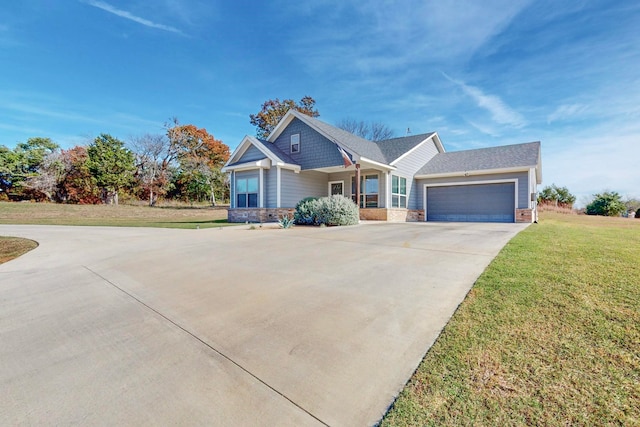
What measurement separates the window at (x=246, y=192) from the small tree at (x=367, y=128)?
21.9 meters

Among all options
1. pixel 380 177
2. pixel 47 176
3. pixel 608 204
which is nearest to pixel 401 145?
pixel 380 177

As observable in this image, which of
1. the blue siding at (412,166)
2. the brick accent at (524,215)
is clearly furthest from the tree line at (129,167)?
the brick accent at (524,215)

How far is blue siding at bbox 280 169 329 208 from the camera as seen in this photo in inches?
649

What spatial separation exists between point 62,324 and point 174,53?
677 inches

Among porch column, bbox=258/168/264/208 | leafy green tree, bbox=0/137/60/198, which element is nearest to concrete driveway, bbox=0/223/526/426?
porch column, bbox=258/168/264/208

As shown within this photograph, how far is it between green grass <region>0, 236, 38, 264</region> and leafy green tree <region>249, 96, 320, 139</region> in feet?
83.8

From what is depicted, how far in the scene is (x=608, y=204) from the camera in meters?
23.7

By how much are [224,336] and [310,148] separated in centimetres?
1493

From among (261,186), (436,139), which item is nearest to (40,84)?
(261,186)

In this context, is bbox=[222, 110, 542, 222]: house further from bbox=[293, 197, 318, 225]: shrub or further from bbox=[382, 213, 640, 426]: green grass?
bbox=[382, 213, 640, 426]: green grass

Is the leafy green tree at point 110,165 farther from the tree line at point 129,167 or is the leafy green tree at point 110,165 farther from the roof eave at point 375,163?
the roof eave at point 375,163

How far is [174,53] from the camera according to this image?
15906mm

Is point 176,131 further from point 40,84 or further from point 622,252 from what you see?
point 622,252

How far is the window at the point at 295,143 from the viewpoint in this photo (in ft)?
57.1
